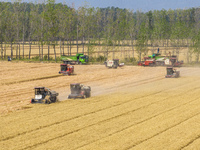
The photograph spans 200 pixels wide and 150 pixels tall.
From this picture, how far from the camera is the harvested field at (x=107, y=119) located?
20.5m

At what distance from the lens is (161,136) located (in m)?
21.6

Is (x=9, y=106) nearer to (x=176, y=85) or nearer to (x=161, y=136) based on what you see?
(x=161, y=136)

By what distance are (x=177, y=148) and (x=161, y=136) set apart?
2.38 m

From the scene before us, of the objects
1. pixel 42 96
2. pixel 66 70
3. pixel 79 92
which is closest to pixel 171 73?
pixel 66 70

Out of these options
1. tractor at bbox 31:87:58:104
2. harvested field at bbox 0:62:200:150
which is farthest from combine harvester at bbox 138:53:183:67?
tractor at bbox 31:87:58:104

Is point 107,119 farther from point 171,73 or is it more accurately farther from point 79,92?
point 171,73

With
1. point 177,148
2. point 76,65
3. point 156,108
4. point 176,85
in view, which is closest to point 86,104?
point 156,108

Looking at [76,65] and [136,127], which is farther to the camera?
[76,65]

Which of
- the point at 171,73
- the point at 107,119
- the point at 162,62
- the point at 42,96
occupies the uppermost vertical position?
the point at 162,62

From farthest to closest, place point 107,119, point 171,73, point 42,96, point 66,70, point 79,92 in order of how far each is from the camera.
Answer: point 66,70 → point 171,73 → point 79,92 → point 42,96 → point 107,119

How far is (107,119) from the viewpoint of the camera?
2625cm

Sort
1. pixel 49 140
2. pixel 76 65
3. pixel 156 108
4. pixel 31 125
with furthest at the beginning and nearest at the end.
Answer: pixel 76 65
pixel 156 108
pixel 31 125
pixel 49 140

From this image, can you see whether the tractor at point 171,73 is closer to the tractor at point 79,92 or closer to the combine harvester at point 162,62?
the combine harvester at point 162,62

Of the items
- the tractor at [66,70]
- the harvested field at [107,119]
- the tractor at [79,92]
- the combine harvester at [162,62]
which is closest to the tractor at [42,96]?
the harvested field at [107,119]
